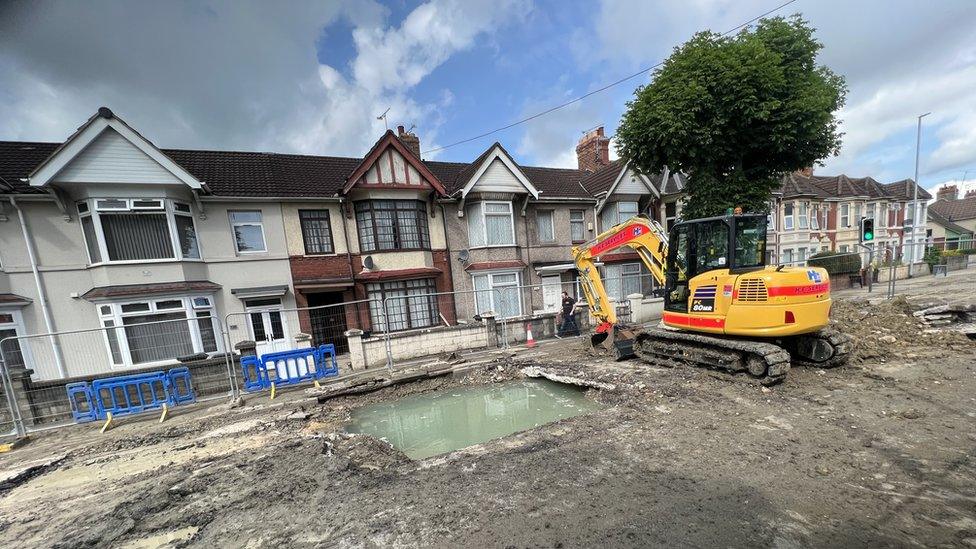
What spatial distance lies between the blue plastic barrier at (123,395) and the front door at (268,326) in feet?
13.0

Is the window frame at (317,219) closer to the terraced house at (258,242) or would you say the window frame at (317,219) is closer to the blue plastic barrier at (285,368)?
the terraced house at (258,242)

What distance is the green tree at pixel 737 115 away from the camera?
11.2m

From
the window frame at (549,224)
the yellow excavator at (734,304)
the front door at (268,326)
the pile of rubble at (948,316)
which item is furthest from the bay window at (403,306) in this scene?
the pile of rubble at (948,316)

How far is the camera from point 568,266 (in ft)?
51.8

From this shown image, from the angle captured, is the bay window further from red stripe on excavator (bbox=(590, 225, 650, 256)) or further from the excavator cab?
the excavator cab

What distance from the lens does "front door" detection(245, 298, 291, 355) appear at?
11711mm

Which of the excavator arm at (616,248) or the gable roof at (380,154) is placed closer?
the excavator arm at (616,248)

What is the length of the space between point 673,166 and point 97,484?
55.6 feet

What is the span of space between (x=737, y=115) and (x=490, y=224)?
31.7ft

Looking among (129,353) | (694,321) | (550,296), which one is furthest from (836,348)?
(129,353)

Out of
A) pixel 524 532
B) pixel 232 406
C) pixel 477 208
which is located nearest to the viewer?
pixel 524 532

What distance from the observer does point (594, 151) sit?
1986 centimetres

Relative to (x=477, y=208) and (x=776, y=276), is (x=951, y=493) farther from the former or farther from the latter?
(x=477, y=208)

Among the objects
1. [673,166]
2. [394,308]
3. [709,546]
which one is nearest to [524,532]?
[709,546]
